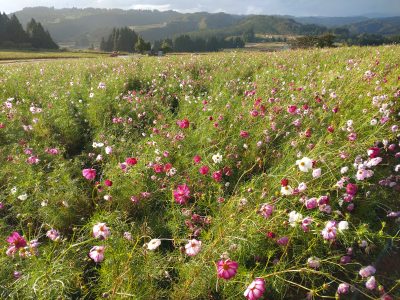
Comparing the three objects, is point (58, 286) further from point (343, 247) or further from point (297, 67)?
point (297, 67)

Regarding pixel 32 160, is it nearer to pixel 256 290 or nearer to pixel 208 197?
pixel 208 197

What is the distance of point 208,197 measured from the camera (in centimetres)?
365

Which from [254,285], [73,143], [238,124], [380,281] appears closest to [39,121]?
[73,143]

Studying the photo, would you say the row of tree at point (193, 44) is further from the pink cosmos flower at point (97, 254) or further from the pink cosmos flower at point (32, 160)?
the pink cosmos flower at point (97, 254)

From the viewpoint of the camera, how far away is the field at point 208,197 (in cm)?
252

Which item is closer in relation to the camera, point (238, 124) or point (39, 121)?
point (238, 124)

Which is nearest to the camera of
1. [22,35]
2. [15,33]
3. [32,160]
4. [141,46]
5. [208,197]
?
[208,197]

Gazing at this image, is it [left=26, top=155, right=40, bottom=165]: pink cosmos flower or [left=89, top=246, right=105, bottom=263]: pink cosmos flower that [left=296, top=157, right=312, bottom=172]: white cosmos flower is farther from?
[left=26, top=155, right=40, bottom=165]: pink cosmos flower

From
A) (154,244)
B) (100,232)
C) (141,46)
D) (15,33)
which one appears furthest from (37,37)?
(154,244)

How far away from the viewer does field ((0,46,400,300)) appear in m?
2.52

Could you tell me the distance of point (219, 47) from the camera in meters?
114

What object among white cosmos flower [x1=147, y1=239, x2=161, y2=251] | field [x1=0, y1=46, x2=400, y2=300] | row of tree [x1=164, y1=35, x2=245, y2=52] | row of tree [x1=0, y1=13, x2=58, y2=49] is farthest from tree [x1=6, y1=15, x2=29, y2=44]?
white cosmos flower [x1=147, y1=239, x2=161, y2=251]

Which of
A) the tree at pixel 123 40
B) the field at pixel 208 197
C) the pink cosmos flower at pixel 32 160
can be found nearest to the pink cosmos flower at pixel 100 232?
Answer: the field at pixel 208 197

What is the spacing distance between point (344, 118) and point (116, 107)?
4.24m
